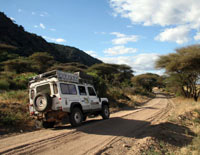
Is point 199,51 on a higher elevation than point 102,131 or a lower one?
higher

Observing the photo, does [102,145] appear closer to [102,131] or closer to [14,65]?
[102,131]

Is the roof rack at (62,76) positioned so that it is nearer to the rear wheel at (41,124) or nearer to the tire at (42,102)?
the tire at (42,102)

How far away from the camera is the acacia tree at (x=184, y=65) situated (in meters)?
22.0

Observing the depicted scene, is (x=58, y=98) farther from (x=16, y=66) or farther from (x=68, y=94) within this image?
(x=16, y=66)

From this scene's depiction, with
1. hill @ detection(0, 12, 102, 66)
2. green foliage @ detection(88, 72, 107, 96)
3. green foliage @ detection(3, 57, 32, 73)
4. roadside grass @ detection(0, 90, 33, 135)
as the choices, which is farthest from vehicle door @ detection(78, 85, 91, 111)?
hill @ detection(0, 12, 102, 66)

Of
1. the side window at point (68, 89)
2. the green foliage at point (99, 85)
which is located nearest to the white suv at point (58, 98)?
the side window at point (68, 89)

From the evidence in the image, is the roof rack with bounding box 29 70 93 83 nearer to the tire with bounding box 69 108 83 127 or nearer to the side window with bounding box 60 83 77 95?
the side window with bounding box 60 83 77 95

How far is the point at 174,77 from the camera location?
94.5 feet

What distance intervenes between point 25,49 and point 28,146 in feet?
226

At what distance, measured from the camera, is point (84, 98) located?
34.6ft

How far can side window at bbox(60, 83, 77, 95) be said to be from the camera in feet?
29.9

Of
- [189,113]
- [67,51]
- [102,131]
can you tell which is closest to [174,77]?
[189,113]

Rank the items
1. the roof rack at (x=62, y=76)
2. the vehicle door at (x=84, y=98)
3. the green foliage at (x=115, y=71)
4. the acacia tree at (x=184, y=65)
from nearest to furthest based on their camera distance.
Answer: the roof rack at (x=62, y=76) → the vehicle door at (x=84, y=98) → the acacia tree at (x=184, y=65) → the green foliage at (x=115, y=71)

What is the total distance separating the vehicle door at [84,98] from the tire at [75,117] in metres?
0.58
